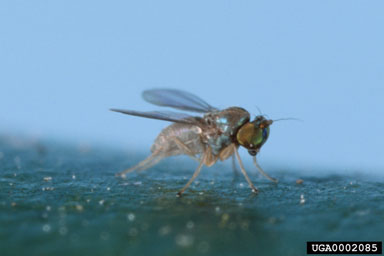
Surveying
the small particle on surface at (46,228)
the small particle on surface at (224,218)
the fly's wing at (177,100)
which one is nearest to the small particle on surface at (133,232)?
the small particle on surface at (46,228)

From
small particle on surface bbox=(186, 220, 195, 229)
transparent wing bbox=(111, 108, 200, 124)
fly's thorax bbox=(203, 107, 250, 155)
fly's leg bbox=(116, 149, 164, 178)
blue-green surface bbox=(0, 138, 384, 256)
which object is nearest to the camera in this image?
blue-green surface bbox=(0, 138, 384, 256)

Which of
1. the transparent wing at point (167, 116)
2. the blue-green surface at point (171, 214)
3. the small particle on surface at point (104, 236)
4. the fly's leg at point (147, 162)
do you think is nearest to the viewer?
the blue-green surface at point (171, 214)

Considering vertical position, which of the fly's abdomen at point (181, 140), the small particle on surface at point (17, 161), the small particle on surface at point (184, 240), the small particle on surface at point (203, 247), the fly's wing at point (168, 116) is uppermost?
the fly's wing at point (168, 116)

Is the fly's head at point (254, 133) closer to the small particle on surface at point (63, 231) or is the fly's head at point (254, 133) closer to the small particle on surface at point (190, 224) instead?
the small particle on surface at point (190, 224)

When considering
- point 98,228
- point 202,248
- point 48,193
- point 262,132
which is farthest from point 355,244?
point 48,193

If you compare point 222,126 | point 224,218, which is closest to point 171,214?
point 224,218

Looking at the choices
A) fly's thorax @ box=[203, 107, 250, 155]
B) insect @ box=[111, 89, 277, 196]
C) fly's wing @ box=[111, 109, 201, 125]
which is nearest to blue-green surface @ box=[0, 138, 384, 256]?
insect @ box=[111, 89, 277, 196]

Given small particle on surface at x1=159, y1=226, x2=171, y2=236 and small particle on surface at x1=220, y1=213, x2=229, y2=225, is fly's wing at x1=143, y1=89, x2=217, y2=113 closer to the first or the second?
small particle on surface at x1=220, y1=213, x2=229, y2=225
